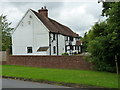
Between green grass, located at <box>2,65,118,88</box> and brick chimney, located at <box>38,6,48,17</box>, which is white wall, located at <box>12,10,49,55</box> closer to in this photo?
brick chimney, located at <box>38,6,48,17</box>

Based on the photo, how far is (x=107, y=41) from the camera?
48.3 feet

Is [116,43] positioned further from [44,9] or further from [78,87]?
[44,9]

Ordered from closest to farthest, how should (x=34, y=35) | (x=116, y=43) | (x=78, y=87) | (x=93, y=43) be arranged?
1. (x=78, y=87)
2. (x=116, y=43)
3. (x=93, y=43)
4. (x=34, y=35)

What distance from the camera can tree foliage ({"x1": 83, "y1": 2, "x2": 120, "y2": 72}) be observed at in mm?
14000

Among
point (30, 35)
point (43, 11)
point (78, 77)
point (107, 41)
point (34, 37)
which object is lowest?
point (78, 77)

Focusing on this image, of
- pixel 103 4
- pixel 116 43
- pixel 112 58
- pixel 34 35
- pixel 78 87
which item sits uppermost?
pixel 103 4

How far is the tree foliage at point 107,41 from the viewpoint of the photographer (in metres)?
14.0

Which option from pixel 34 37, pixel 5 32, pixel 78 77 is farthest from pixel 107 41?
pixel 5 32

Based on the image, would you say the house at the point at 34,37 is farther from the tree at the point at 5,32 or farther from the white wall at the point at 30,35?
the tree at the point at 5,32

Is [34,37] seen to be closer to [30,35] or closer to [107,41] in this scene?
[30,35]

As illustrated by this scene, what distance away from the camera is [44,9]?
132 feet

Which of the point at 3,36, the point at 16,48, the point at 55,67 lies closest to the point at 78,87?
the point at 55,67

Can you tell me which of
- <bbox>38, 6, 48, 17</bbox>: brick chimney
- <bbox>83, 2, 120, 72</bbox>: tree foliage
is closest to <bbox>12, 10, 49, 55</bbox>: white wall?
<bbox>38, 6, 48, 17</bbox>: brick chimney

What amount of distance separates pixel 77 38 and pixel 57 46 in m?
12.0
